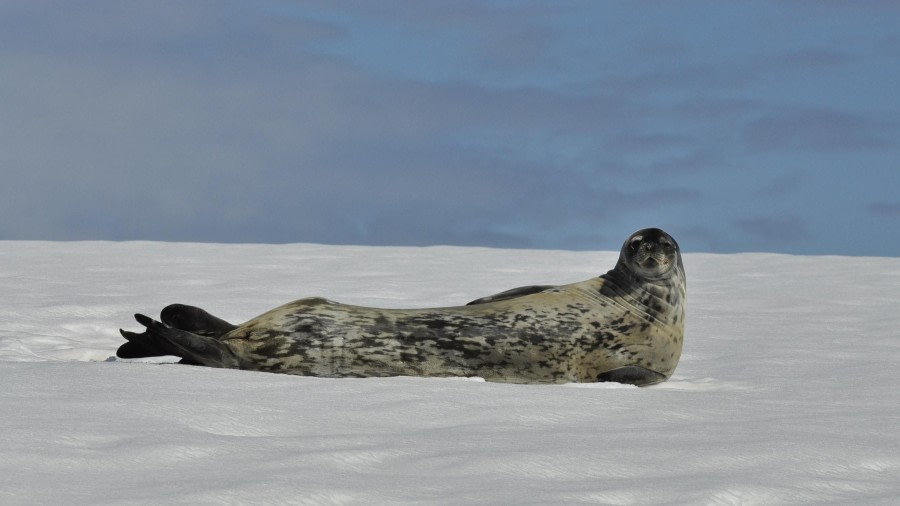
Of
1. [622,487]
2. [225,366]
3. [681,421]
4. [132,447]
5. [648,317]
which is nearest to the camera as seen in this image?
[622,487]

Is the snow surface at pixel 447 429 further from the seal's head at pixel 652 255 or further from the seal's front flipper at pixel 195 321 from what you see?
the seal's head at pixel 652 255

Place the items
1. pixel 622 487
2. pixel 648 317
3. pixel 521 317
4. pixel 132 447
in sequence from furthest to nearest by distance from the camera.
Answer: pixel 648 317 → pixel 521 317 → pixel 132 447 → pixel 622 487

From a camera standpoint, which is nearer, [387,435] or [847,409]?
[387,435]

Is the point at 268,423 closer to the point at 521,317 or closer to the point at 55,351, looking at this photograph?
the point at 521,317

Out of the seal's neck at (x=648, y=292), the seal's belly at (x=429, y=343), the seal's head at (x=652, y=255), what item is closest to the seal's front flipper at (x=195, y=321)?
the seal's belly at (x=429, y=343)

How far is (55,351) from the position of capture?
19.8 feet

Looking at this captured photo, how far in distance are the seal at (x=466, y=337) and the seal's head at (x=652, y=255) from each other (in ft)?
0.10

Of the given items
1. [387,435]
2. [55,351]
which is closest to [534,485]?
[387,435]

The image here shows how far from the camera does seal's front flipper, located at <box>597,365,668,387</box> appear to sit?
545cm

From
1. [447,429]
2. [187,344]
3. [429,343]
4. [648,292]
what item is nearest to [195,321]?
[187,344]

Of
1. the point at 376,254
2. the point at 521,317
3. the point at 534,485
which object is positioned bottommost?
the point at 534,485

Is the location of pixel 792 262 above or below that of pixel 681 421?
above

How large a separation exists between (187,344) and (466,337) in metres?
1.28

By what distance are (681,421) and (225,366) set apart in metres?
2.09
